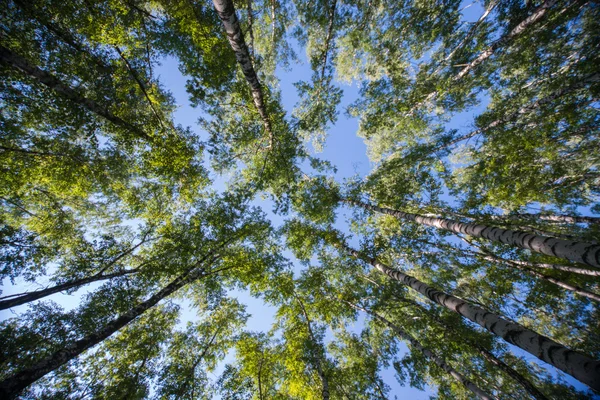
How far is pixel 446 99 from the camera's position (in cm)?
1069

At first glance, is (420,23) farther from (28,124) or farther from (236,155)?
(28,124)

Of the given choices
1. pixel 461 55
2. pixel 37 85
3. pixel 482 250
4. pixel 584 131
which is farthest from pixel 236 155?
pixel 584 131

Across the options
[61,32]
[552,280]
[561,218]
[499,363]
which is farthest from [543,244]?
[61,32]

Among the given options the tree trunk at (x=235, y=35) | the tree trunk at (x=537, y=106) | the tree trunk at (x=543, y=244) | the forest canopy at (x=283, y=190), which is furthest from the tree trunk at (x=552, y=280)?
the tree trunk at (x=235, y=35)

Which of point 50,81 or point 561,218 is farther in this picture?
point 561,218

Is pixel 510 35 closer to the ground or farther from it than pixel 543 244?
farther from it

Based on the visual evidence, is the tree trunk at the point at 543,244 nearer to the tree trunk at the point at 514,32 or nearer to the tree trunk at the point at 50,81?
the tree trunk at the point at 514,32

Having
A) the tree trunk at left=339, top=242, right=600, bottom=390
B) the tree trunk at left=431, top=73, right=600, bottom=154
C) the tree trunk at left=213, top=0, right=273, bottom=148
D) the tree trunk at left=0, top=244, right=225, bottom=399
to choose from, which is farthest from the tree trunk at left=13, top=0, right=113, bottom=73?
the tree trunk at left=431, top=73, right=600, bottom=154

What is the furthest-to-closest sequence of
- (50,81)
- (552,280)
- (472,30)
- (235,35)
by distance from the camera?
1. (472,30)
2. (552,280)
3. (50,81)
4. (235,35)

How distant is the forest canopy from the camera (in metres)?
6.89

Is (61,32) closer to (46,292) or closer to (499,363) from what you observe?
(46,292)

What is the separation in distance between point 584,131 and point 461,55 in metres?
6.50

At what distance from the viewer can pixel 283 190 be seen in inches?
444

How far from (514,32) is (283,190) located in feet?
37.0
